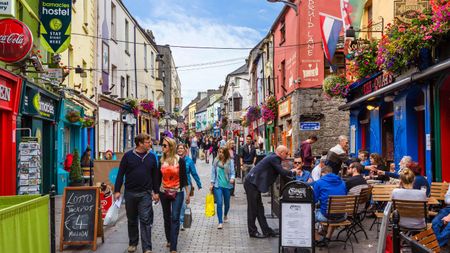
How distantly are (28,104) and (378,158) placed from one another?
968 cm

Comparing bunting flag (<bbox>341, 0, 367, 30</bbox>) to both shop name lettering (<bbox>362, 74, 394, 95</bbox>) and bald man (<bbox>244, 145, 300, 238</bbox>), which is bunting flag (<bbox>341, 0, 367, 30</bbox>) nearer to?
shop name lettering (<bbox>362, 74, 394, 95</bbox>)

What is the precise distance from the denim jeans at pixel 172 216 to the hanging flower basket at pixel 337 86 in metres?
10.9

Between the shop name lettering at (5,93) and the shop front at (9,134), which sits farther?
the shop front at (9,134)

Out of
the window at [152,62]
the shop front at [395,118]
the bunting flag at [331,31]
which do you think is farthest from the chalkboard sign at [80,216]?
the window at [152,62]

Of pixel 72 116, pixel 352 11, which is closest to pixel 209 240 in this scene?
pixel 352 11

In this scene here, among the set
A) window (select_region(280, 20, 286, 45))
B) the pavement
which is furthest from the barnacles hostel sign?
window (select_region(280, 20, 286, 45))

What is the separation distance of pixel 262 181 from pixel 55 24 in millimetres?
8930

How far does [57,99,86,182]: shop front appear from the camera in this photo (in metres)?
18.1

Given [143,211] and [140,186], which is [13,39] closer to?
[140,186]

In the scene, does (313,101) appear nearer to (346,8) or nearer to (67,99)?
(346,8)

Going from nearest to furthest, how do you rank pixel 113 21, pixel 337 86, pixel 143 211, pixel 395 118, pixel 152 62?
pixel 143 211 → pixel 395 118 → pixel 337 86 → pixel 113 21 → pixel 152 62

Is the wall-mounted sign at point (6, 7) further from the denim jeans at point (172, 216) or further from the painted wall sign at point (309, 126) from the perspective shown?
the painted wall sign at point (309, 126)

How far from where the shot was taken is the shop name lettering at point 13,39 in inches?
445

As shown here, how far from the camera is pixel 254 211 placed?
31.1 ft
